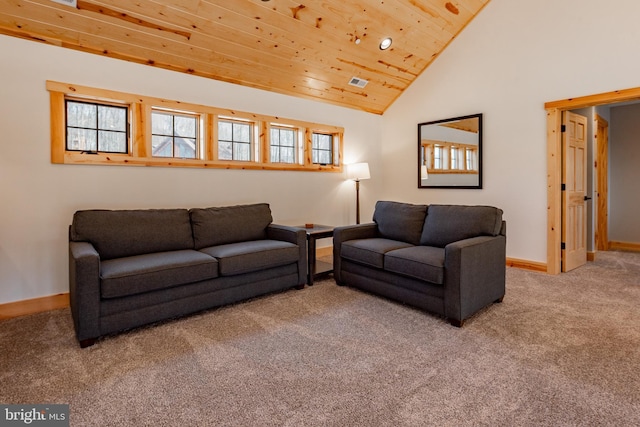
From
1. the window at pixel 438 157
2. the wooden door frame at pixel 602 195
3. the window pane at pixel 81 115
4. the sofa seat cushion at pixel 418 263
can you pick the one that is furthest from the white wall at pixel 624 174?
the window pane at pixel 81 115

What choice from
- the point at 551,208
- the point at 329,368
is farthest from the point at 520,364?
the point at 551,208

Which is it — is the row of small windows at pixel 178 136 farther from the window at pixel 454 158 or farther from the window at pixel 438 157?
the window at pixel 454 158

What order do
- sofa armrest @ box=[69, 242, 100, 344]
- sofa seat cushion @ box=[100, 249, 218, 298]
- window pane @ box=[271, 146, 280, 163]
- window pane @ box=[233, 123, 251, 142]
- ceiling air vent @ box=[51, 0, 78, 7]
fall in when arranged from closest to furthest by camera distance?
sofa armrest @ box=[69, 242, 100, 344], sofa seat cushion @ box=[100, 249, 218, 298], ceiling air vent @ box=[51, 0, 78, 7], window pane @ box=[233, 123, 251, 142], window pane @ box=[271, 146, 280, 163]

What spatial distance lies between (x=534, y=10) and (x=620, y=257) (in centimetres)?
356

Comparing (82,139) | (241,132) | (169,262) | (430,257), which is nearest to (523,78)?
(430,257)

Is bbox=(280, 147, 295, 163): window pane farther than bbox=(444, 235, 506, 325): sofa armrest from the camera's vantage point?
Yes

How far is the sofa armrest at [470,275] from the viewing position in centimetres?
252

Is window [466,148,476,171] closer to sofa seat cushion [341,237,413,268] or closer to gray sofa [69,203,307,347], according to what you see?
sofa seat cushion [341,237,413,268]

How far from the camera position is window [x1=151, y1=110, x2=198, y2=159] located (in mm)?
3629

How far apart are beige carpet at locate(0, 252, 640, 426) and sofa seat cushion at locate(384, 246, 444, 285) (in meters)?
0.34

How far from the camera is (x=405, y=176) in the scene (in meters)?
5.46

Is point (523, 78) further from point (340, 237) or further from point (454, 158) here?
point (340, 237)

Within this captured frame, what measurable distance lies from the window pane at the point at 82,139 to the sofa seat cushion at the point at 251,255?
1.44 meters

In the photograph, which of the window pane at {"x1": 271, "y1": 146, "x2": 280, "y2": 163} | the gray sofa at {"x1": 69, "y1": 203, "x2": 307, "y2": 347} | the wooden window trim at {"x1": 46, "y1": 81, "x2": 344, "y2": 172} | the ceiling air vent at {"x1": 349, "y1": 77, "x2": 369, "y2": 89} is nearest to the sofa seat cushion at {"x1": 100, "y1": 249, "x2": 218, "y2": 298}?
the gray sofa at {"x1": 69, "y1": 203, "x2": 307, "y2": 347}
